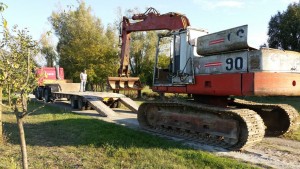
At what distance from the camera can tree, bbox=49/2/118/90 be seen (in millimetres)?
34969

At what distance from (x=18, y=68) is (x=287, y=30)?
36.6 metres

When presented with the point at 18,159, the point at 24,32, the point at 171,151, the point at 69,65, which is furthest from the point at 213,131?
the point at 69,65

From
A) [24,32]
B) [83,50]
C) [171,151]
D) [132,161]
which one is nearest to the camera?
[24,32]

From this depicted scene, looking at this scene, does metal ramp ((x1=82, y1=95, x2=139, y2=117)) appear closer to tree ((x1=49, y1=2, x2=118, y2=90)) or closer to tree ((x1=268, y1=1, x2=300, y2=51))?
tree ((x1=49, y1=2, x2=118, y2=90))

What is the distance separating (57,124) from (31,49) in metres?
6.86

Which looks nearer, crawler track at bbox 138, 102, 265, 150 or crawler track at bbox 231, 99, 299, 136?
crawler track at bbox 138, 102, 265, 150

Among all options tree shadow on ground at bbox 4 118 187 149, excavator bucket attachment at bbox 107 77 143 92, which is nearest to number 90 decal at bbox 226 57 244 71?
tree shadow on ground at bbox 4 118 187 149

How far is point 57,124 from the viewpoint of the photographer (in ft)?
38.7

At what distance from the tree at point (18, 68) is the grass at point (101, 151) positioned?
Result: 4.74 feet

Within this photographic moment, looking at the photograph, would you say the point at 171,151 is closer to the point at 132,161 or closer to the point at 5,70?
the point at 132,161

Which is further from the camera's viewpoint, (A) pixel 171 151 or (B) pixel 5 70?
(A) pixel 171 151

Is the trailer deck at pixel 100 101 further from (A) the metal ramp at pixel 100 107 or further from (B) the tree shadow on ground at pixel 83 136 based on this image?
(B) the tree shadow on ground at pixel 83 136

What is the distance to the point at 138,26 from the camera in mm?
15672

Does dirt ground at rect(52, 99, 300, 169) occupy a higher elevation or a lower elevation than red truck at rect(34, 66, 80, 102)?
lower
